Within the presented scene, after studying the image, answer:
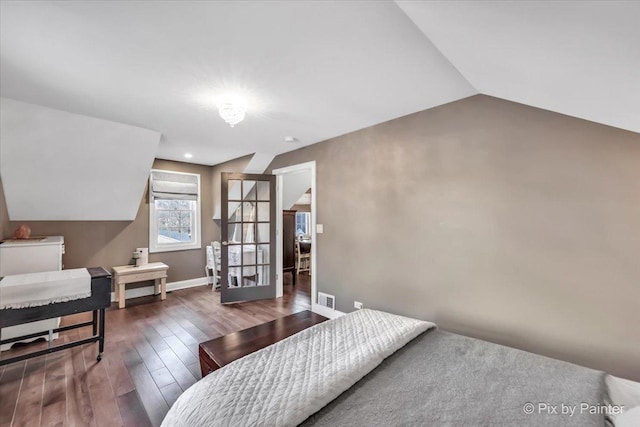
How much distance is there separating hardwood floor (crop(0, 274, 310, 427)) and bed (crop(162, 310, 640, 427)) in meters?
1.18

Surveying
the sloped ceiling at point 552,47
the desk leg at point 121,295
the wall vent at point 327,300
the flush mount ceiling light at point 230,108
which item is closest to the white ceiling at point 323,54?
the sloped ceiling at point 552,47

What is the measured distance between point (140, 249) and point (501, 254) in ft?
16.4

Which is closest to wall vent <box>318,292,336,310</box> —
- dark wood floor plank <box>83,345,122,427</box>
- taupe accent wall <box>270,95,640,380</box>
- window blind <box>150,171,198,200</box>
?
taupe accent wall <box>270,95,640,380</box>

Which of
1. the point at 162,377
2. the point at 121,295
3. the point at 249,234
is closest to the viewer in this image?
the point at 162,377

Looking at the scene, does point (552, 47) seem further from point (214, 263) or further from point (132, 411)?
point (214, 263)

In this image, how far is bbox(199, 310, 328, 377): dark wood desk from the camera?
1.78 metres

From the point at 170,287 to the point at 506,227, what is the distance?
202 inches

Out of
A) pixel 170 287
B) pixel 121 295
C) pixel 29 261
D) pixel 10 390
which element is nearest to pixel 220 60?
pixel 10 390

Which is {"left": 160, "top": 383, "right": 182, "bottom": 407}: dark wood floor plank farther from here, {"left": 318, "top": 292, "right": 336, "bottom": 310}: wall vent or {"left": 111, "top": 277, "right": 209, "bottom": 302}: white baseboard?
{"left": 111, "top": 277, "right": 209, "bottom": 302}: white baseboard

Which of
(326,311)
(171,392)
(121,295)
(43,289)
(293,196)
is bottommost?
(171,392)

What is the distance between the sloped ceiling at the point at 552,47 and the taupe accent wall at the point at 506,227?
37cm

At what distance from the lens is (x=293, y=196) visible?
208 inches

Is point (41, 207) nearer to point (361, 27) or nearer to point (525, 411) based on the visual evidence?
point (361, 27)

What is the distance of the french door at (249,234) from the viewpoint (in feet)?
14.0
